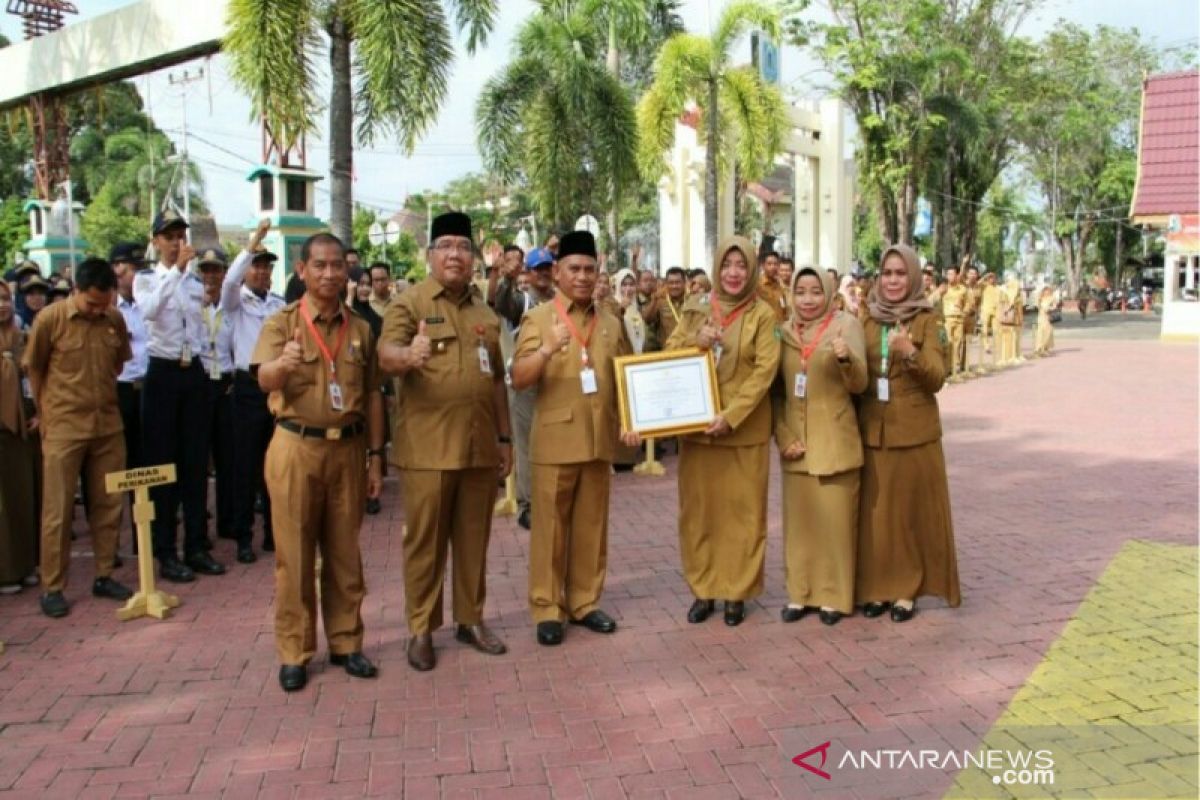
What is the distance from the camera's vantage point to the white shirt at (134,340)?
704cm

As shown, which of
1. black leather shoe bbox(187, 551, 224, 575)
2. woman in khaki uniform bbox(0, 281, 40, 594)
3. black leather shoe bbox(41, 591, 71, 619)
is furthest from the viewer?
black leather shoe bbox(187, 551, 224, 575)

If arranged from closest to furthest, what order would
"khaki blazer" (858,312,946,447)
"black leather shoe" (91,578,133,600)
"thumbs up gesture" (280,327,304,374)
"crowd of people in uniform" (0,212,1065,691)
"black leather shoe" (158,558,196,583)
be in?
"thumbs up gesture" (280,327,304,374) < "crowd of people in uniform" (0,212,1065,691) < "khaki blazer" (858,312,946,447) < "black leather shoe" (91,578,133,600) < "black leather shoe" (158,558,196,583)

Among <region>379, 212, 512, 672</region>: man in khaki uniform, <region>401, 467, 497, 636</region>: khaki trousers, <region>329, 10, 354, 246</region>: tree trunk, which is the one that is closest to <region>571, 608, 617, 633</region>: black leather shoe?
<region>401, 467, 497, 636</region>: khaki trousers

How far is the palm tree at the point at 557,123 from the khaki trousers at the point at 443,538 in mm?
15881

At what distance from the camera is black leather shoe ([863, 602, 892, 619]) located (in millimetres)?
5648

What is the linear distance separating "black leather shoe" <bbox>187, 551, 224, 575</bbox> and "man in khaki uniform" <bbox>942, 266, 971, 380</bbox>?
44.3 feet

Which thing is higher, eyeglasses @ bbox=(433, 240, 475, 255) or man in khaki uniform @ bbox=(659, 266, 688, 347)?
eyeglasses @ bbox=(433, 240, 475, 255)

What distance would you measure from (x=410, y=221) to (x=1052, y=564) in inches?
3185

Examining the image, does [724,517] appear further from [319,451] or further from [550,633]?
[319,451]

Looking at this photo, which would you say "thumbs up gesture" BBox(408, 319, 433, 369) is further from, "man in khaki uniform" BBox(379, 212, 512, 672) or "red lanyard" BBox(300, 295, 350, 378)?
"red lanyard" BBox(300, 295, 350, 378)

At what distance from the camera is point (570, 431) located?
527cm

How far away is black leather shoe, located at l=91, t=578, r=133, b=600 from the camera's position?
6.16 metres

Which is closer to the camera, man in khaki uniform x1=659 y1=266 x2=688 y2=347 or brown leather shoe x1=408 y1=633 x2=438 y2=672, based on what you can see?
brown leather shoe x1=408 y1=633 x2=438 y2=672

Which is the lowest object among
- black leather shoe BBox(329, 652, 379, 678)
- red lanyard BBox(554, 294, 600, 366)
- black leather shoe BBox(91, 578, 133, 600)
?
black leather shoe BBox(329, 652, 379, 678)
